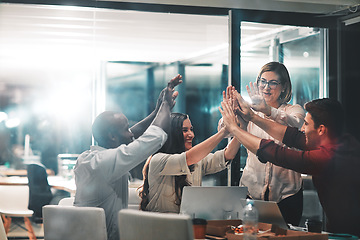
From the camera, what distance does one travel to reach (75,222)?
3207 millimetres

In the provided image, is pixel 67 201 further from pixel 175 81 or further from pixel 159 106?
pixel 175 81

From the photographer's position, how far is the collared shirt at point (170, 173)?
3.95 metres

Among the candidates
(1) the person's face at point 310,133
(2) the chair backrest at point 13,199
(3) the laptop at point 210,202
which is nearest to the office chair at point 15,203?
(2) the chair backrest at point 13,199

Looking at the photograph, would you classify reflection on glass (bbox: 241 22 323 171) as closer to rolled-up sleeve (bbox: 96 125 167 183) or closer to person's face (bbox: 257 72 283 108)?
person's face (bbox: 257 72 283 108)

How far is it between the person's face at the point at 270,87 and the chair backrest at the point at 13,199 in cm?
212

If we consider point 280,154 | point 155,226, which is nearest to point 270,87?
point 280,154

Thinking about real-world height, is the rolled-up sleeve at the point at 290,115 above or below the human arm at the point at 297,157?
above

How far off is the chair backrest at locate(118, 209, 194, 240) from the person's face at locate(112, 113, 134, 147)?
1.26 metres

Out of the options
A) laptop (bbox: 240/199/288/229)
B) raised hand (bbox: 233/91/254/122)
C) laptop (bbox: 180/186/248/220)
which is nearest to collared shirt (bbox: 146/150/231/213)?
raised hand (bbox: 233/91/254/122)

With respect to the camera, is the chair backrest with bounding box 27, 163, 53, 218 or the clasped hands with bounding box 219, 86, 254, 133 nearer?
the chair backrest with bounding box 27, 163, 53, 218

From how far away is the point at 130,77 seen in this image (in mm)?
4254

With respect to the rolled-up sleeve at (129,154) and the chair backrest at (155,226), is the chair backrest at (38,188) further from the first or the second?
the chair backrest at (155,226)

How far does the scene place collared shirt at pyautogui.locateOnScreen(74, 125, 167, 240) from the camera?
366 cm

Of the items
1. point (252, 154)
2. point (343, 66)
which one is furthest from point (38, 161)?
point (343, 66)
